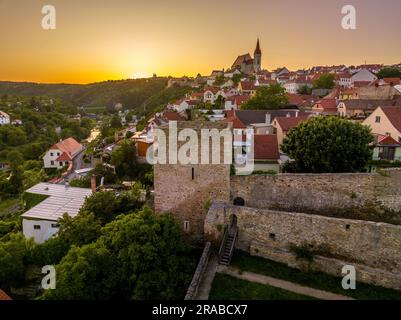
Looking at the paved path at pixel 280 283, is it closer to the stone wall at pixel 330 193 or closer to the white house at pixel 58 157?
the stone wall at pixel 330 193

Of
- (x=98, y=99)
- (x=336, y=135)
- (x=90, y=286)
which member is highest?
(x=98, y=99)

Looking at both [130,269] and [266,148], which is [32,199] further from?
[266,148]

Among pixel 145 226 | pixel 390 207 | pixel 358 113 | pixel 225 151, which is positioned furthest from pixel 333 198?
pixel 358 113

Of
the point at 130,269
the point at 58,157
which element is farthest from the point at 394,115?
the point at 58,157

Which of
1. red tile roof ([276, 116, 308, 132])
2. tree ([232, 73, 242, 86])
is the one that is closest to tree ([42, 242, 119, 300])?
red tile roof ([276, 116, 308, 132])

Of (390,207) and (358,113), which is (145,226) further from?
(358,113)

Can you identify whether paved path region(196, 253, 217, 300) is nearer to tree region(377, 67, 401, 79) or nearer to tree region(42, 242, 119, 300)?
tree region(42, 242, 119, 300)

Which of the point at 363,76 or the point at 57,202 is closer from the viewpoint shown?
the point at 57,202
